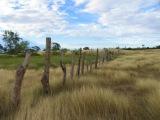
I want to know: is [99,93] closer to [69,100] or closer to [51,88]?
[69,100]

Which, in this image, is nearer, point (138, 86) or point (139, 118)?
point (139, 118)

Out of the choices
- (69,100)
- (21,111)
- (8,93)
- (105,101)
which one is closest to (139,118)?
(105,101)

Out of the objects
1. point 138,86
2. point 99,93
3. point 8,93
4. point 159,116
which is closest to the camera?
point 159,116

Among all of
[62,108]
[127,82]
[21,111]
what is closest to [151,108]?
[62,108]

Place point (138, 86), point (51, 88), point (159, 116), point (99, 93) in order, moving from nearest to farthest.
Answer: point (159, 116) → point (99, 93) → point (51, 88) → point (138, 86)

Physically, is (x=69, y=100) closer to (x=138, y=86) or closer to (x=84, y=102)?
(x=84, y=102)

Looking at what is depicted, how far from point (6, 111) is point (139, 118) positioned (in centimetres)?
282

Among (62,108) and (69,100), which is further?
(69,100)

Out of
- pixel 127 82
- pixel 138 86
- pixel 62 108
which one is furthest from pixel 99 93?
pixel 127 82

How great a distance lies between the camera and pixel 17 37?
123 meters

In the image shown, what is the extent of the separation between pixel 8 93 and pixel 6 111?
59.4 inches

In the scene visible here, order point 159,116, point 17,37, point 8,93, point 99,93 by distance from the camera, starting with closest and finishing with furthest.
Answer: point 159,116 → point 99,93 → point 8,93 → point 17,37

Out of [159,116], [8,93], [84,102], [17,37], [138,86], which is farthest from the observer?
[17,37]

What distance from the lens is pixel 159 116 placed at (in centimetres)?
612
